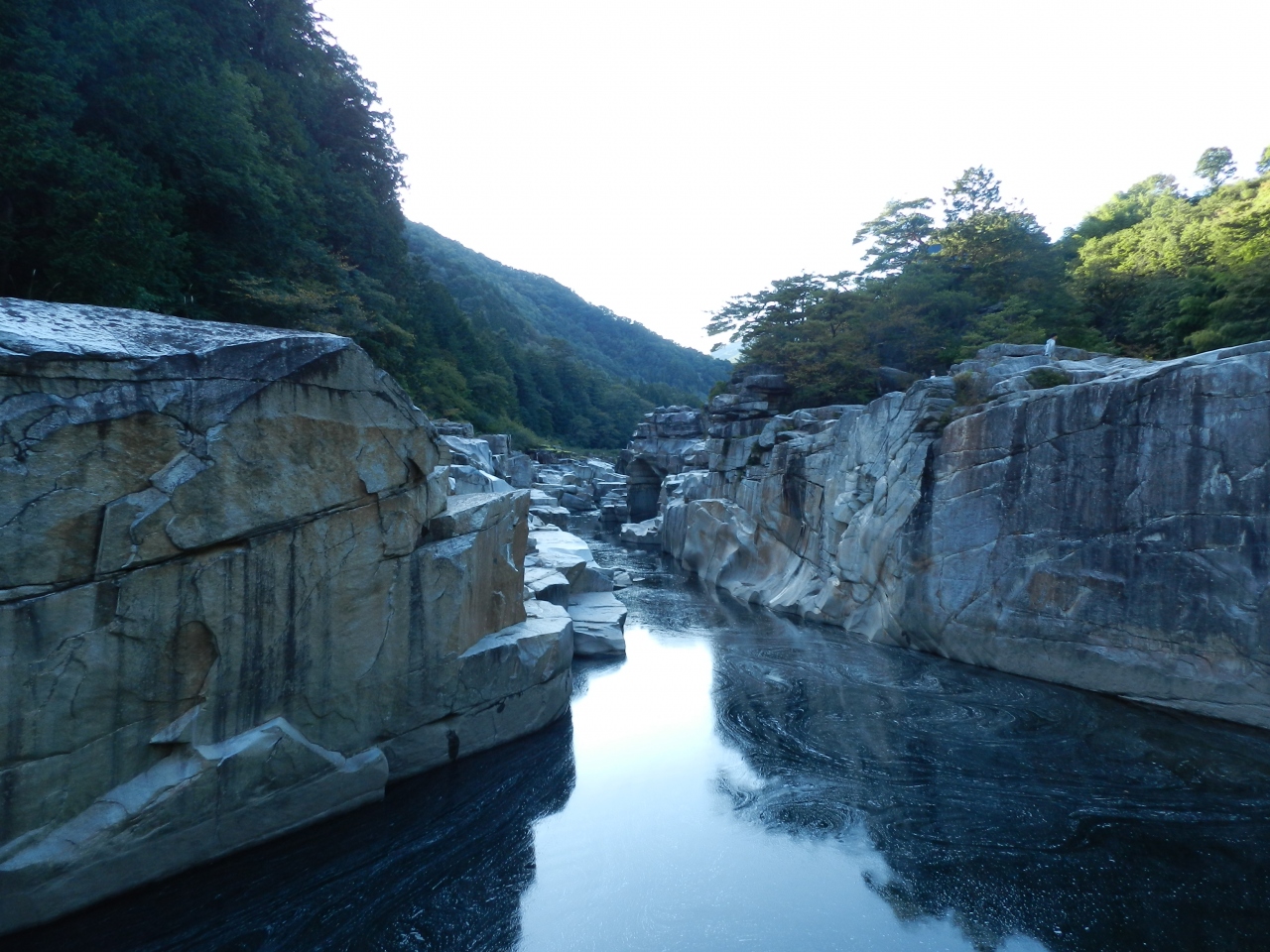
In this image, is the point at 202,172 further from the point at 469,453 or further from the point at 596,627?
the point at 596,627

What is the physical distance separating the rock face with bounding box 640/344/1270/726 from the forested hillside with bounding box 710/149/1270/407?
4.94 metres

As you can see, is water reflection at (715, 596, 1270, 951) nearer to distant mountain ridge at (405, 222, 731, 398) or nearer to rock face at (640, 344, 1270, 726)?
rock face at (640, 344, 1270, 726)

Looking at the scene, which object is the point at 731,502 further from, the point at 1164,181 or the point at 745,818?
the point at 1164,181

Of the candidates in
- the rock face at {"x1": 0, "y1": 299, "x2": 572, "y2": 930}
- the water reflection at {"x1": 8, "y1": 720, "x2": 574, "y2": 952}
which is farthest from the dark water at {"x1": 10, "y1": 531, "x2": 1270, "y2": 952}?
the rock face at {"x1": 0, "y1": 299, "x2": 572, "y2": 930}

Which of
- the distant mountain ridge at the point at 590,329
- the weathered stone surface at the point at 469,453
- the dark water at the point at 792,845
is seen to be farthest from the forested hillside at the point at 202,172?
the distant mountain ridge at the point at 590,329

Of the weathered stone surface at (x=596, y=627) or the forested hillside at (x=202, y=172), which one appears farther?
the weathered stone surface at (x=596, y=627)

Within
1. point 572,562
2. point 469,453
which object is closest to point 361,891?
point 572,562

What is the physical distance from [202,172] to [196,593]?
44.0ft

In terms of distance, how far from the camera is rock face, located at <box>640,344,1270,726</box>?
8.16 meters

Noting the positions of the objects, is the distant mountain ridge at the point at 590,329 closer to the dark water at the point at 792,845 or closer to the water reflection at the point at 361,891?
the dark water at the point at 792,845

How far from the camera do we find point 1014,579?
33.1ft

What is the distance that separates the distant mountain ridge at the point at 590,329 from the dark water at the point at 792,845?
215 ft

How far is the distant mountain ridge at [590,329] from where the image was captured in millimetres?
83375

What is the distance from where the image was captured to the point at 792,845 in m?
6.33
